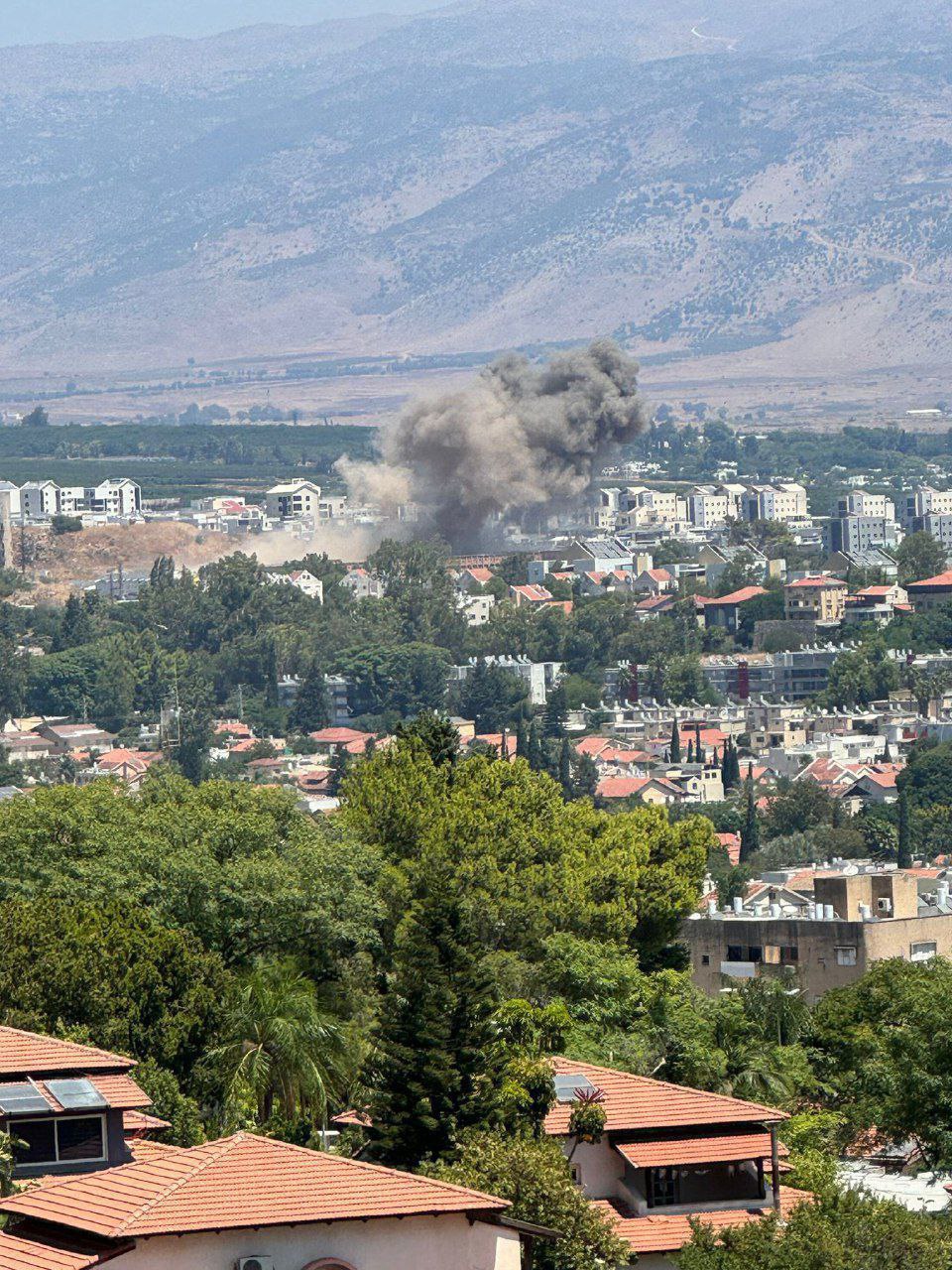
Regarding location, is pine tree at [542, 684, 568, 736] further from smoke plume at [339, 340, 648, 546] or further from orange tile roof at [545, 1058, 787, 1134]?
orange tile roof at [545, 1058, 787, 1134]

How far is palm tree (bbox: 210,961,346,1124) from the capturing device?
28250 millimetres

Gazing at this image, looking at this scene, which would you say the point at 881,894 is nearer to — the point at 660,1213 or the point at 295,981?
the point at 295,981

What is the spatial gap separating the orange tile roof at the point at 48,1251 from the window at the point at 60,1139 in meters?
2.55

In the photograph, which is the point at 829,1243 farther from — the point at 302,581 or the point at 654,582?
the point at 654,582

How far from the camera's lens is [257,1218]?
1988cm

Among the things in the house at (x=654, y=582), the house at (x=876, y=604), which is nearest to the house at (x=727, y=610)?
the house at (x=876, y=604)

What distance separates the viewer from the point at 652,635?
169375 mm

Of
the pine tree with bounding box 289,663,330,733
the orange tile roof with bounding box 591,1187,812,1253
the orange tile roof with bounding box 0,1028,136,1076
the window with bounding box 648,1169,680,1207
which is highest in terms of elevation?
the orange tile roof with bounding box 0,1028,136,1076

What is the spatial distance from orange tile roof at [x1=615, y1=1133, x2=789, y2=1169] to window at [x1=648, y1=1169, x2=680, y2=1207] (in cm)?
9

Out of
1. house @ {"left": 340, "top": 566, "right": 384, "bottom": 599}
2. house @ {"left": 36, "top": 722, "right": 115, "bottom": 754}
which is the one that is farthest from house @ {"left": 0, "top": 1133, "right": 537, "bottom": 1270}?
house @ {"left": 340, "top": 566, "right": 384, "bottom": 599}

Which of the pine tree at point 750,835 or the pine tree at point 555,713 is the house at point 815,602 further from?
the pine tree at point 750,835

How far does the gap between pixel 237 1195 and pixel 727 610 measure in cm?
15717

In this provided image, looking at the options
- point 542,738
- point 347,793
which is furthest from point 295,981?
point 542,738

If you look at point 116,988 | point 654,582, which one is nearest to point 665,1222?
point 116,988
